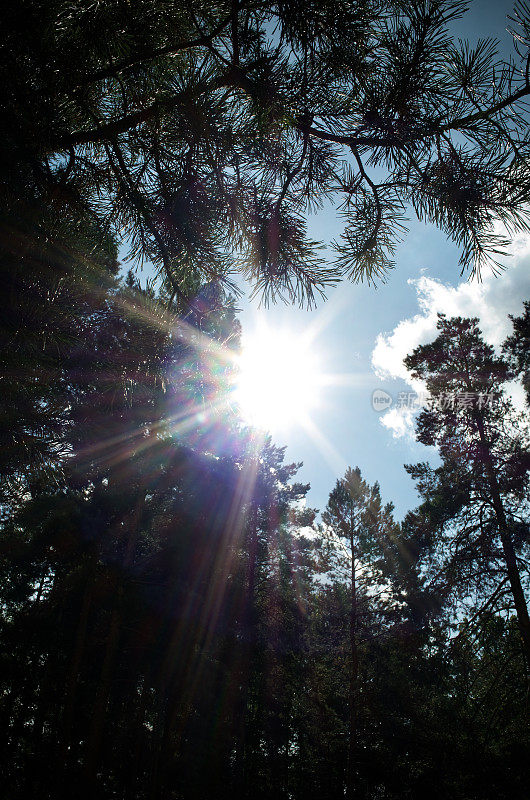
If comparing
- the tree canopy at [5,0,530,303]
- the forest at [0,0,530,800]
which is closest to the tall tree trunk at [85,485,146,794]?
the forest at [0,0,530,800]

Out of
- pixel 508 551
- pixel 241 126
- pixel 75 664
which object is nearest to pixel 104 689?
pixel 75 664

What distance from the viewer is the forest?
158 centimetres

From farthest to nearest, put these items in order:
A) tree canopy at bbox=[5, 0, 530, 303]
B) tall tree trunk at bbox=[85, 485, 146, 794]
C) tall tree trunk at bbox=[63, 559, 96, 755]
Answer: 1. tall tree trunk at bbox=[63, 559, 96, 755]
2. tall tree trunk at bbox=[85, 485, 146, 794]
3. tree canopy at bbox=[5, 0, 530, 303]

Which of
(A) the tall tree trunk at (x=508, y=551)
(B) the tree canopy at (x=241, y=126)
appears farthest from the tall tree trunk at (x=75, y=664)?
(B) the tree canopy at (x=241, y=126)

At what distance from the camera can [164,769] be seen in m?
13.0

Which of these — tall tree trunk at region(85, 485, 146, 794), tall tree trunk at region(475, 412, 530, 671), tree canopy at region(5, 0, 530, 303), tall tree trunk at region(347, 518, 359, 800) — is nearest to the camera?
tree canopy at region(5, 0, 530, 303)

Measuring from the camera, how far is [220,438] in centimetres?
1681

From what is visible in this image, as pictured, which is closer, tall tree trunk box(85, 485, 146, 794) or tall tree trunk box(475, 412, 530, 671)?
tall tree trunk box(475, 412, 530, 671)

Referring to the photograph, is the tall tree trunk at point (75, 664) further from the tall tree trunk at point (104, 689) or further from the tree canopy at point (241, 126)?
the tree canopy at point (241, 126)

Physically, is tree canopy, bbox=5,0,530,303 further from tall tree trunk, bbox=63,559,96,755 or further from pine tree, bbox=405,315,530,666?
tall tree trunk, bbox=63,559,96,755

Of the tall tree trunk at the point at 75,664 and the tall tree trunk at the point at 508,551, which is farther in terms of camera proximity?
the tall tree trunk at the point at 75,664

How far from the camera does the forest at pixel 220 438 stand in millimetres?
1585

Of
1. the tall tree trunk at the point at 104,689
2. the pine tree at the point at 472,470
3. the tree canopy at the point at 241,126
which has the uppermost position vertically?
the pine tree at the point at 472,470

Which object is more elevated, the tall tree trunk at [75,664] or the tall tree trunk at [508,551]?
the tall tree trunk at [508,551]
